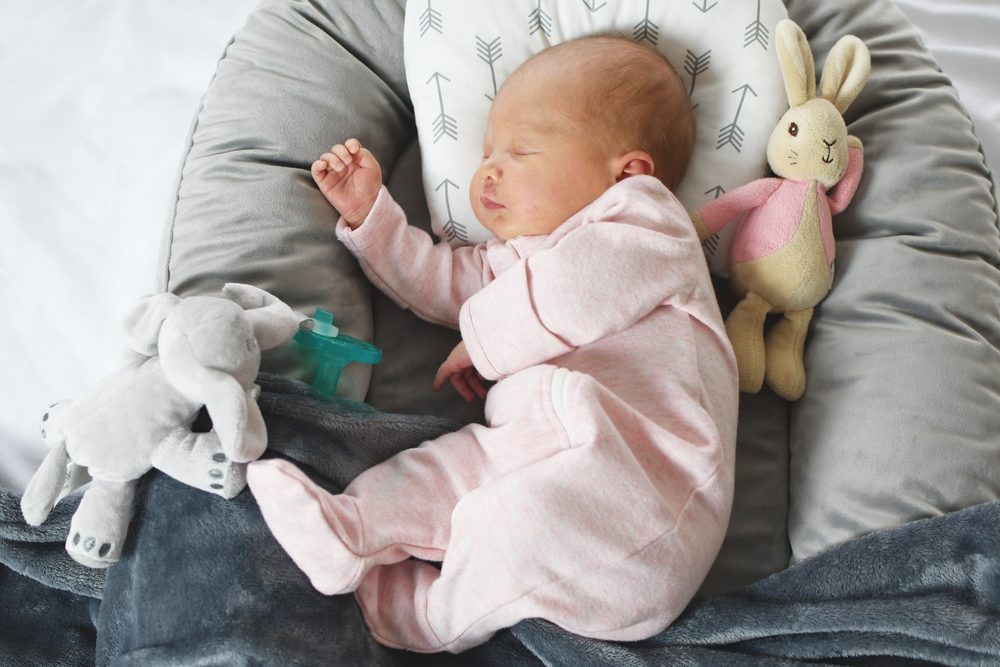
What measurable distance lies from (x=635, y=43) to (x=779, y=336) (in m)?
0.42

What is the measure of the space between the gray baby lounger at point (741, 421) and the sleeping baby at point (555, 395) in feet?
0.15

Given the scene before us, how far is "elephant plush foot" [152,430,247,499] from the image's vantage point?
835mm

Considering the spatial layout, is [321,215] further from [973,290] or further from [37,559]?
[973,290]

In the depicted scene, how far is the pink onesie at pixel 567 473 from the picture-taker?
88cm

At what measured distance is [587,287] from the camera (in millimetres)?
969

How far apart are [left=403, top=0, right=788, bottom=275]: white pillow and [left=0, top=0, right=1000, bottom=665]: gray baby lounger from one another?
0.30ft

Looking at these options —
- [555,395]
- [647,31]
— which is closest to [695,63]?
[647,31]

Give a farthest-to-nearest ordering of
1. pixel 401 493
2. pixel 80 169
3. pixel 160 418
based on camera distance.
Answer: pixel 80 169
pixel 401 493
pixel 160 418

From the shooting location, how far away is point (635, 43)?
1151mm

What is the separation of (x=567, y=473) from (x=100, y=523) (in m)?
0.45

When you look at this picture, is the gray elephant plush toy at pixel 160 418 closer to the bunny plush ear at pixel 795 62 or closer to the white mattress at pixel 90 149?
the white mattress at pixel 90 149

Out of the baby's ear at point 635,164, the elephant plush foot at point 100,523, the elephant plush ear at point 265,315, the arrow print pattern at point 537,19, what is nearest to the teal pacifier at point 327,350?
the elephant plush ear at point 265,315

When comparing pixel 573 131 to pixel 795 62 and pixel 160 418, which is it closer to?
pixel 795 62

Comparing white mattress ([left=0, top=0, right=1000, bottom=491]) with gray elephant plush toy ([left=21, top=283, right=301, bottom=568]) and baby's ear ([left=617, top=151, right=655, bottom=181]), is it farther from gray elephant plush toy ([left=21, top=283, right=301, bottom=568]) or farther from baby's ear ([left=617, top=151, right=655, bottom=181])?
baby's ear ([left=617, top=151, right=655, bottom=181])
